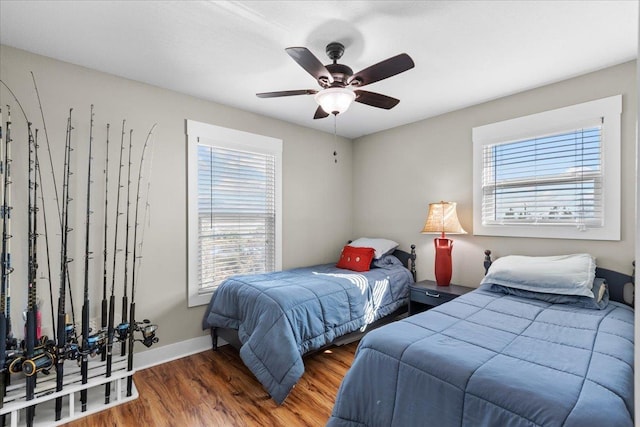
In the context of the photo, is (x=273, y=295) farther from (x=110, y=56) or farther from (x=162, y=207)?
(x=110, y=56)

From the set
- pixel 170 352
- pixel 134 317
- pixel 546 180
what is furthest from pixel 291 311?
pixel 546 180


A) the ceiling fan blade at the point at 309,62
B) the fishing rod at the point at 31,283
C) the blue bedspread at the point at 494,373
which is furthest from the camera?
the fishing rod at the point at 31,283

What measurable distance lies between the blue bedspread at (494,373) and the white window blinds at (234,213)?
194 cm

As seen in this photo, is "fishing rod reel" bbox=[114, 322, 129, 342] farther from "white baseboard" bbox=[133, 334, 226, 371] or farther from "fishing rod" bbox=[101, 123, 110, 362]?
"white baseboard" bbox=[133, 334, 226, 371]

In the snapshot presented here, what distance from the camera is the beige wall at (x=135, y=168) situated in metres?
2.11

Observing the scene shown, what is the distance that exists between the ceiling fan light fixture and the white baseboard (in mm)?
2455

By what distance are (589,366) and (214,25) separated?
2.59 meters

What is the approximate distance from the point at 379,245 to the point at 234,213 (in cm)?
175

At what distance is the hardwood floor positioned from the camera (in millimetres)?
1926

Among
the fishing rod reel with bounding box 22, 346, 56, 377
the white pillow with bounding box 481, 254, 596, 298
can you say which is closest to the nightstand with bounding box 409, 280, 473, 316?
the white pillow with bounding box 481, 254, 596, 298

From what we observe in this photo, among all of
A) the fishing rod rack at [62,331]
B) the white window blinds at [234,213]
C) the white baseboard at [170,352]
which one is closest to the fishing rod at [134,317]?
the fishing rod rack at [62,331]

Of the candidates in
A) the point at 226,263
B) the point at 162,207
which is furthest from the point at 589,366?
the point at 162,207

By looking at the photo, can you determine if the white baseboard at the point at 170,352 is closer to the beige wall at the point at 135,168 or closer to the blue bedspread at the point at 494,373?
the beige wall at the point at 135,168

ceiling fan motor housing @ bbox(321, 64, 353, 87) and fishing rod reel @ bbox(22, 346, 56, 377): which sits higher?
ceiling fan motor housing @ bbox(321, 64, 353, 87)
